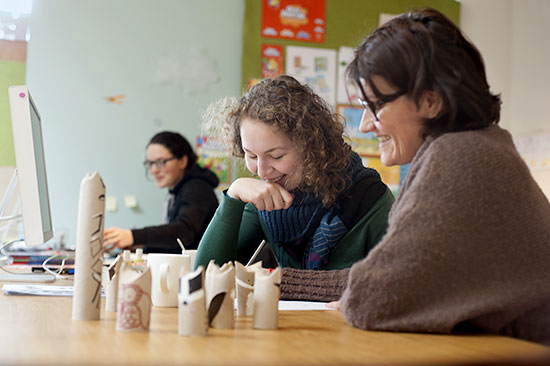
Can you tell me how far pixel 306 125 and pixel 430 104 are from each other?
62cm

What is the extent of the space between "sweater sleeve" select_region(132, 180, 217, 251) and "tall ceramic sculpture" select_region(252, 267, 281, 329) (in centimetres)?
204

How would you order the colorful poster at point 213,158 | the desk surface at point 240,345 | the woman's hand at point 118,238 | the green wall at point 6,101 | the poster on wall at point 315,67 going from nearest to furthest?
1. the desk surface at point 240,345
2. the woman's hand at point 118,238
3. the green wall at point 6,101
4. the colorful poster at point 213,158
5. the poster on wall at point 315,67

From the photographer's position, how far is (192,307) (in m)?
0.86

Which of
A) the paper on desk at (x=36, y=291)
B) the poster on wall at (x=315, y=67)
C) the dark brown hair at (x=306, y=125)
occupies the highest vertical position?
the poster on wall at (x=315, y=67)

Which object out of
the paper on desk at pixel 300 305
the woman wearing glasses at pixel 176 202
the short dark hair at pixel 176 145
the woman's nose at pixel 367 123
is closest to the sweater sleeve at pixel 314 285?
the paper on desk at pixel 300 305

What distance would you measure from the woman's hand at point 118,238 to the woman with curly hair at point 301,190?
1252mm

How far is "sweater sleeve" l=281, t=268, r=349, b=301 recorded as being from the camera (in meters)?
1.40

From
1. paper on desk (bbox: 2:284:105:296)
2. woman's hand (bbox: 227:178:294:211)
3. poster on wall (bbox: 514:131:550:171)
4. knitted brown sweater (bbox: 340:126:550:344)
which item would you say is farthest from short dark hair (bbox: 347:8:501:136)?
poster on wall (bbox: 514:131:550:171)

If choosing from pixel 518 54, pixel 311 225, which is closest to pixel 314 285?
pixel 311 225

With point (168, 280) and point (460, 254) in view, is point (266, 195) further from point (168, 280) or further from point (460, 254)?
point (460, 254)

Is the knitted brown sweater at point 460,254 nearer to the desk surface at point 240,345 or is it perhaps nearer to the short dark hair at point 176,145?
the desk surface at point 240,345

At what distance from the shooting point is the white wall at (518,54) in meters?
4.14

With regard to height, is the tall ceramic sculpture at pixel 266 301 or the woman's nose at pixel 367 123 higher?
the woman's nose at pixel 367 123

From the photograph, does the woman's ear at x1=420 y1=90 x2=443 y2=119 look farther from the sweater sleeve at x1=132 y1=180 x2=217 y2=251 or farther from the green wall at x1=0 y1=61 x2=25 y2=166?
the green wall at x1=0 y1=61 x2=25 y2=166
